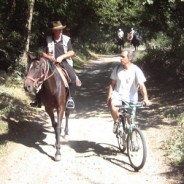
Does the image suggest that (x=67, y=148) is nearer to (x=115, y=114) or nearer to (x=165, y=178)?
(x=115, y=114)

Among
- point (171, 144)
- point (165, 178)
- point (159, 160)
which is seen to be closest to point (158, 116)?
point (171, 144)

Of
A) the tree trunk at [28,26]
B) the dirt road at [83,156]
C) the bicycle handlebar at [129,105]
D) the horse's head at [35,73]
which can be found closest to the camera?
the dirt road at [83,156]

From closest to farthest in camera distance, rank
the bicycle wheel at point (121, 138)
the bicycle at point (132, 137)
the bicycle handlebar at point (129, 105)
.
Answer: the bicycle at point (132, 137)
the bicycle handlebar at point (129, 105)
the bicycle wheel at point (121, 138)

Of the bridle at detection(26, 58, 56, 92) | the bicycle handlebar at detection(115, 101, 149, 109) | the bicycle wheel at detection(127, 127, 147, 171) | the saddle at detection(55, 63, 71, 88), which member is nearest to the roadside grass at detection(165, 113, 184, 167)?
the bicycle wheel at detection(127, 127, 147, 171)

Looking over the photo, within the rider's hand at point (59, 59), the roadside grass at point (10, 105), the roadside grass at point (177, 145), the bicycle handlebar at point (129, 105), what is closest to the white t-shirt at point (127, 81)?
the bicycle handlebar at point (129, 105)

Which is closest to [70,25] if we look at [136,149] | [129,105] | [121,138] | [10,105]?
[10,105]

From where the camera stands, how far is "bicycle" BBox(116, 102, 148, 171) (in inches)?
334

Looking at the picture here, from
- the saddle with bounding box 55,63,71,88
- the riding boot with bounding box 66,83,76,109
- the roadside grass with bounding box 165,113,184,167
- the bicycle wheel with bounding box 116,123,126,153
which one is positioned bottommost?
the roadside grass with bounding box 165,113,184,167

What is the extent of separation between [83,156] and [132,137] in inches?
55.7

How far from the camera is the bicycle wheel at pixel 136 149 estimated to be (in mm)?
8453

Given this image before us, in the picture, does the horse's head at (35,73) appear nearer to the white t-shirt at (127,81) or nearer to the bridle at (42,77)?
Result: the bridle at (42,77)

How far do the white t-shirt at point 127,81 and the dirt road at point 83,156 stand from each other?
1375mm

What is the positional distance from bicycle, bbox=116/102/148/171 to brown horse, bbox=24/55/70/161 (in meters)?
1.41

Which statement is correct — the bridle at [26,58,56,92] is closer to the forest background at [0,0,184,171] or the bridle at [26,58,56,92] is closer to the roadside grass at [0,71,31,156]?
the roadside grass at [0,71,31,156]
